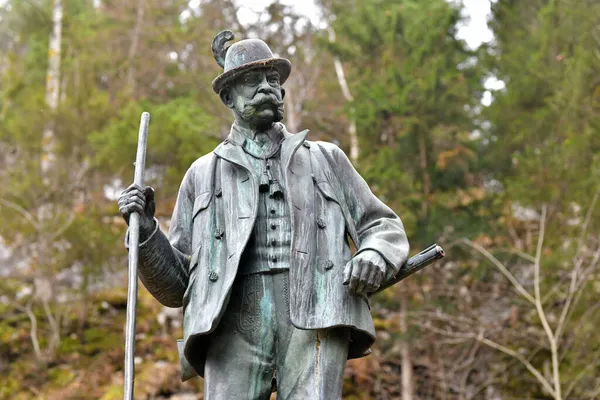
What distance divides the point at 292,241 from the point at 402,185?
13.1m

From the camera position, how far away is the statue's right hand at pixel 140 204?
15.4 ft

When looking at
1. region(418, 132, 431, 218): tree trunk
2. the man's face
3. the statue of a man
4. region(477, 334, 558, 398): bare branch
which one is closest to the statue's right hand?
the statue of a man

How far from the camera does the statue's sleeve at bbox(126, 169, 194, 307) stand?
4.80 metres

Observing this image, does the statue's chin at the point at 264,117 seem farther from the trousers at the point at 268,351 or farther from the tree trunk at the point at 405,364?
the tree trunk at the point at 405,364

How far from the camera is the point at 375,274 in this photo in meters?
4.56

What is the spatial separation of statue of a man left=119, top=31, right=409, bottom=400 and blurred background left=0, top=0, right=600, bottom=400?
1027 centimetres

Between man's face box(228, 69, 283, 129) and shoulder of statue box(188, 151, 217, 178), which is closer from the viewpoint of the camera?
man's face box(228, 69, 283, 129)

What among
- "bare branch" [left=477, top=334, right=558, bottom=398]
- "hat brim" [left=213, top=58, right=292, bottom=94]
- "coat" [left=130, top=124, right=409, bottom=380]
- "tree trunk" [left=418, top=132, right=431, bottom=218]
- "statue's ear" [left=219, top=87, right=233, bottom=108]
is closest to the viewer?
"coat" [left=130, top=124, right=409, bottom=380]

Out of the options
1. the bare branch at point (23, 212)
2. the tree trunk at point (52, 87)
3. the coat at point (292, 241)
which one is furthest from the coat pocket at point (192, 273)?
the tree trunk at point (52, 87)

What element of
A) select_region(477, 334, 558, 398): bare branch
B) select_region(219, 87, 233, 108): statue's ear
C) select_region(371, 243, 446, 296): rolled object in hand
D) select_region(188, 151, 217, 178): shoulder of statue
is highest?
select_region(477, 334, 558, 398): bare branch

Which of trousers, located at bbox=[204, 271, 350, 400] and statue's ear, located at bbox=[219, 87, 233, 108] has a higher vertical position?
statue's ear, located at bbox=[219, 87, 233, 108]

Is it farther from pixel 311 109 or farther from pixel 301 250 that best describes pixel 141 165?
pixel 311 109

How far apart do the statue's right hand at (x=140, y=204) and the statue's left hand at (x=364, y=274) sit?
984mm

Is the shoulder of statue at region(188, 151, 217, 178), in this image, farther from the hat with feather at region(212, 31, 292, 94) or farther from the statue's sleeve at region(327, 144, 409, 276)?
the statue's sleeve at region(327, 144, 409, 276)
